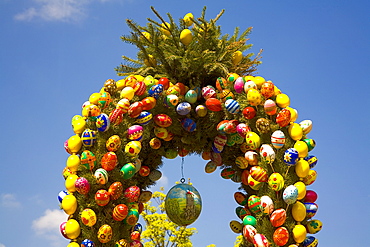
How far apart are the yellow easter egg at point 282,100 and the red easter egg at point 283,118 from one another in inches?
6.5

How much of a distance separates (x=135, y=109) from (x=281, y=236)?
2.28 meters

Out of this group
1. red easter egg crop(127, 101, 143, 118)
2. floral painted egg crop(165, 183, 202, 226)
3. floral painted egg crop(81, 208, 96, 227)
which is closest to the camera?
floral painted egg crop(81, 208, 96, 227)

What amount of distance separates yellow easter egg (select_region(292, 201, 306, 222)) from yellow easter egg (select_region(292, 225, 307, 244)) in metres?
0.09

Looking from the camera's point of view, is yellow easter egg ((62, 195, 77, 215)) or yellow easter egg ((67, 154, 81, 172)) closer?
yellow easter egg ((62, 195, 77, 215))

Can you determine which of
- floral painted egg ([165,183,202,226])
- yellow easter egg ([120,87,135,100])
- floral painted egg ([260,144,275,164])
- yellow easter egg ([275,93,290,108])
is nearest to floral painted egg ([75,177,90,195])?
yellow easter egg ([120,87,135,100])

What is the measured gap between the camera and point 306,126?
217 inches

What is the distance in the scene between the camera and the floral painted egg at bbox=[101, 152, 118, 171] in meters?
5.04

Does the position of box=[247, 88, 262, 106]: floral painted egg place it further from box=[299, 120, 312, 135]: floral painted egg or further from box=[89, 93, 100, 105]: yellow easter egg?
box=[89, 93, 100, 105]: yellow easter egg

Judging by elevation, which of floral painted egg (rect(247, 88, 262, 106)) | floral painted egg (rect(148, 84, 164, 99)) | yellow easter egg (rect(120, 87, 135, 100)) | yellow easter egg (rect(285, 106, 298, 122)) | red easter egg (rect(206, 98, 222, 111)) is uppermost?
floral painted egg (rect(148, 84, 164, 99))

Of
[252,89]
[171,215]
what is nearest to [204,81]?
[252,89]

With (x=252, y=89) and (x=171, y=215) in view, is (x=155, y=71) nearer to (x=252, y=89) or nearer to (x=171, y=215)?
(x=252, y=89)

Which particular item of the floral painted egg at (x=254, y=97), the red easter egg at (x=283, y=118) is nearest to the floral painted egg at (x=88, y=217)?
the floral painted egg at (x=254, y=97)

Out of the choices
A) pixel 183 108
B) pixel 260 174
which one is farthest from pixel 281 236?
pixel 183 108

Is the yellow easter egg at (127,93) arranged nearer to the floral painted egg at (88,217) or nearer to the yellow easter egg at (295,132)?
the floral painted egg at (88,217)
